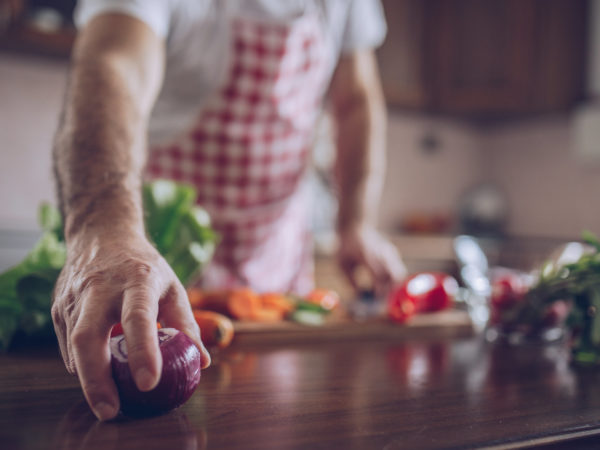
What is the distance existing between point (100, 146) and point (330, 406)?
1.17ft

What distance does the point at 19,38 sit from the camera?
2182mm

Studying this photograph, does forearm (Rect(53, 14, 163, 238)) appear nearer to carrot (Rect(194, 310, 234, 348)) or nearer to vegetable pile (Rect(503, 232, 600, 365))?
carrot (Rect(194, 310, 234, 348))

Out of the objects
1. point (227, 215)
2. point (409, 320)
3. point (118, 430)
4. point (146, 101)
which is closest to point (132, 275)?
point (118, 430)

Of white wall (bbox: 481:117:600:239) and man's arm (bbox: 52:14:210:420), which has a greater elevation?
man's arm (bbox: 52:14:210:420)

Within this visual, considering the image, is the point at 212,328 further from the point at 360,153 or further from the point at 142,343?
the point at 360,153

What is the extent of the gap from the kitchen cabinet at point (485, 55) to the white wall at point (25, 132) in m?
1.52

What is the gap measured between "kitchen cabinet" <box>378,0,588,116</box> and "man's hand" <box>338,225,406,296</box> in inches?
64.5

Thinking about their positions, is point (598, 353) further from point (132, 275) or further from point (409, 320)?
point (132, 275)

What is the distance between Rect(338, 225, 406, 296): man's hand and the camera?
1.28 m

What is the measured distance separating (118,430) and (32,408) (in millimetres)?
87

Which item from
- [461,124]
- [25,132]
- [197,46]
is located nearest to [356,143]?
[197,46]

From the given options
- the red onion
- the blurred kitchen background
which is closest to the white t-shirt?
the red onion

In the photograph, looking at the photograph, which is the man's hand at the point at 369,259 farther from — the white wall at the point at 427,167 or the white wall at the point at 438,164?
the white wall at the point at 427,167

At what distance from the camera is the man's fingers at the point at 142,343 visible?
15.6 inches
